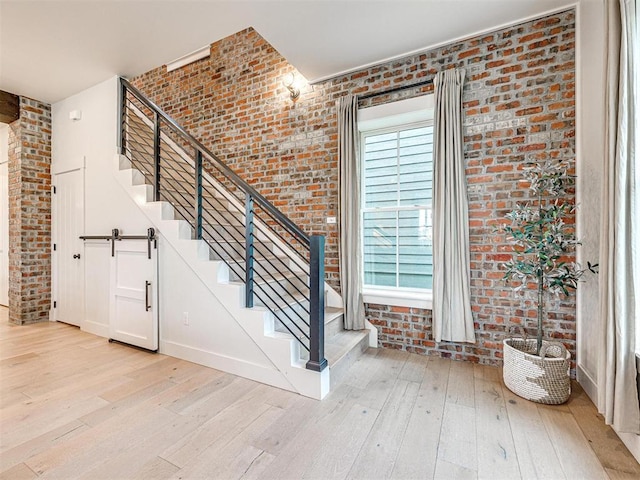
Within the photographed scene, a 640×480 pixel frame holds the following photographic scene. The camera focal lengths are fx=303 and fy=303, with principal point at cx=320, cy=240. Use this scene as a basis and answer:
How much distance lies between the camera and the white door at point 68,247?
3.88 metres

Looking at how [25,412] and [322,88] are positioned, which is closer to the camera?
[25,412]

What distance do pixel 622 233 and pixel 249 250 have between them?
2.39 m

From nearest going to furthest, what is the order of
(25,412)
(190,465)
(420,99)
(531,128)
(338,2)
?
(190,465) < (25,412) < (338,2) < (531,128) < (420,99)

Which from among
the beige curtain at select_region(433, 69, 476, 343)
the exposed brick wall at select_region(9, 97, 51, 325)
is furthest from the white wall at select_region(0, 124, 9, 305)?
the beige curtain at select_region(433, 69, 476, 343)

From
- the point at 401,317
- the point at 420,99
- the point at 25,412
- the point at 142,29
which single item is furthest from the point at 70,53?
the point at 401,317

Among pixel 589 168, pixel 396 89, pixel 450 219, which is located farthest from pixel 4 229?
pixel 589 168

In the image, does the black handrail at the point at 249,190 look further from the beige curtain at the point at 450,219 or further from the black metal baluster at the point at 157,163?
the beige curtain at the point at 450,219

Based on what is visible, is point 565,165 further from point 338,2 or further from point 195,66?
point 195,66

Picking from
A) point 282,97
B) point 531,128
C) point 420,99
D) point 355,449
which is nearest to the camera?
point 355,449

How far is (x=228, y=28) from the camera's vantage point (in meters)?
2.70

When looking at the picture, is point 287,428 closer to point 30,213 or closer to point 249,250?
point 249,250

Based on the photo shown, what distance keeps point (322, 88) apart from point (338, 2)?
45.9 inches

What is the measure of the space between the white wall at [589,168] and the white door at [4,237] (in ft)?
24.6

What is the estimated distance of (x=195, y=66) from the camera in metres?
4.52
